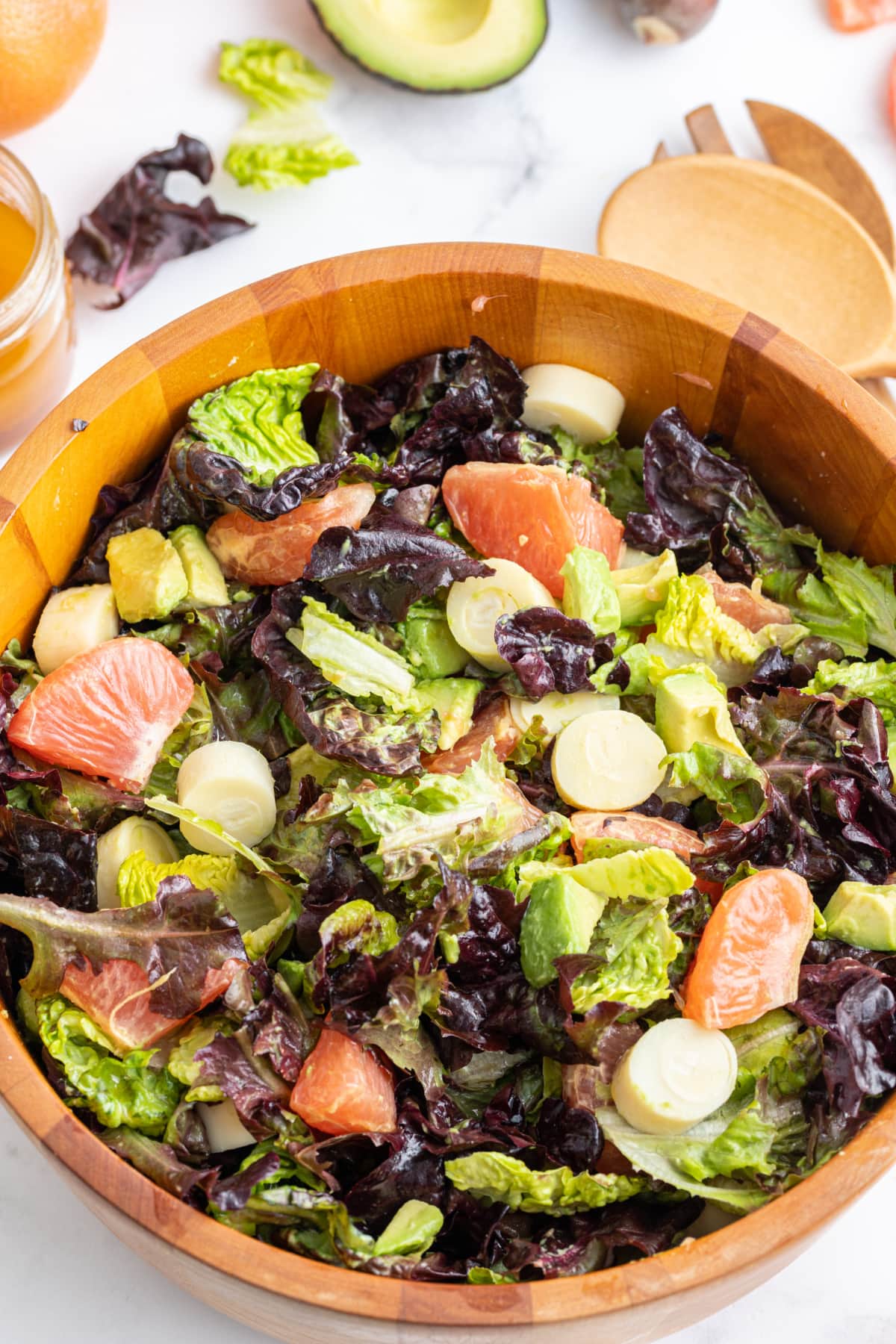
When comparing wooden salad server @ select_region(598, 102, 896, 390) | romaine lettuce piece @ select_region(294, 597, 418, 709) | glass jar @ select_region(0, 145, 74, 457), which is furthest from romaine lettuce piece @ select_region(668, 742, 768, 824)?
glass jar @ select_region(0, 145, 74, 457)

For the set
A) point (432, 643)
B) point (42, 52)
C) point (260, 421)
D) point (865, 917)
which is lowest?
point (865, 917)

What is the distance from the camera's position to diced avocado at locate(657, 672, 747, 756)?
2.94 m

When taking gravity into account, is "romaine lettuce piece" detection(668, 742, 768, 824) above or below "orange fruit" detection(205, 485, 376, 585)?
below

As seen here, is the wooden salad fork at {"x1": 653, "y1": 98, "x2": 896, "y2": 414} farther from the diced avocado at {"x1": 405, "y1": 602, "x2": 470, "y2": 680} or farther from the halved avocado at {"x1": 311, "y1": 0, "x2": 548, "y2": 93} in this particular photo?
the diced avocado at {"x1": 405, "y1": 602, "x2": 470, "y2": 680}

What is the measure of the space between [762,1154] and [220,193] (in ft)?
10.6

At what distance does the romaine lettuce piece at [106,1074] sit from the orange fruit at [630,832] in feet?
3.02

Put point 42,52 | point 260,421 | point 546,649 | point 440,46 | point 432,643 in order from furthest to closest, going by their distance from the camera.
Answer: point 440,46
point 42,52
point 260,421
point 432,643
point 546,649

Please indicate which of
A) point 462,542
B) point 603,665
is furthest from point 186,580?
point 603,665

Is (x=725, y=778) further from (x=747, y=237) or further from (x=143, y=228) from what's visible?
(x=143, y=228)

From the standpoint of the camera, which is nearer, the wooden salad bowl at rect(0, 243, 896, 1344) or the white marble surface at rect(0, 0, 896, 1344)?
the wooden salad bowl at rect(0, 243, 896, 1344)

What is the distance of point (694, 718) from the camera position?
293cm

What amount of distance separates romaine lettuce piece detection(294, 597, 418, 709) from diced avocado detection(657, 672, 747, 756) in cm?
53

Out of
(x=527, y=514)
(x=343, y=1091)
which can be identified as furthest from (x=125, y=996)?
(x=527, y=514)

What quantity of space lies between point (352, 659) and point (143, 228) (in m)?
1.89
